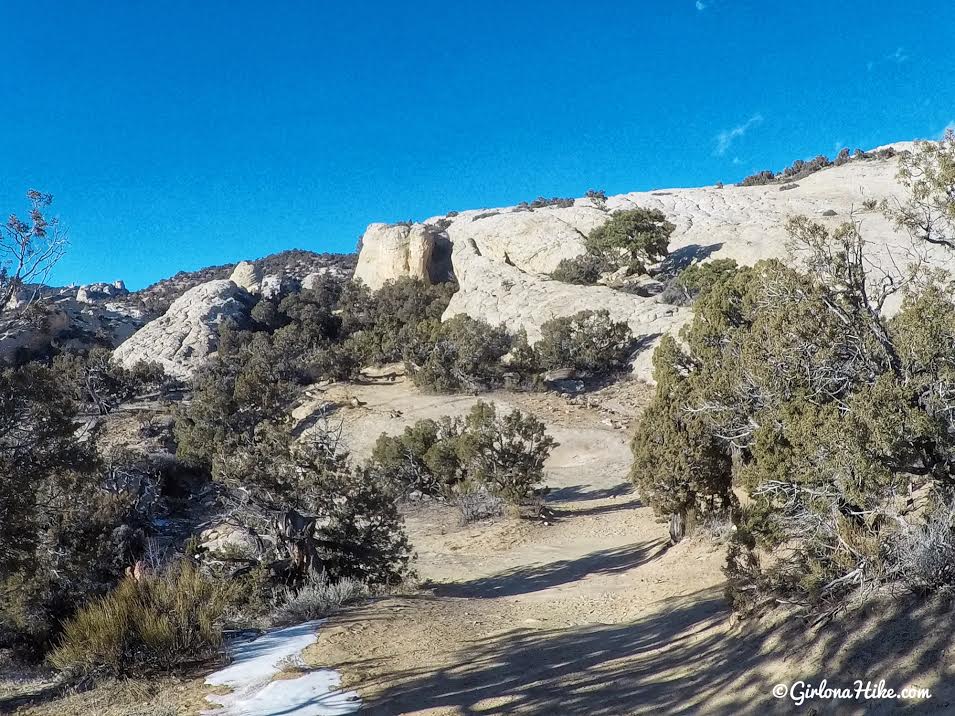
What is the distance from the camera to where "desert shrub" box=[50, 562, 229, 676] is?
19.1 feet

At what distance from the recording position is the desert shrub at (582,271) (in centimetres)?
3491

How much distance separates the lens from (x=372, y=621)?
24.6ft

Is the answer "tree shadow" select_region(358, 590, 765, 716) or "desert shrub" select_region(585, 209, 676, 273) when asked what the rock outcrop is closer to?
"desert shrub" select_region(585, 209, 676, 273)

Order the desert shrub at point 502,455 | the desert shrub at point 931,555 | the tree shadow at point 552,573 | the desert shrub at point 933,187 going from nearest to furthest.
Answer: the desert shrub at point 931,555 < the desert shrub at point 933,187 < the tree shadow at point 552,573 < the desert shrub at point 502,455

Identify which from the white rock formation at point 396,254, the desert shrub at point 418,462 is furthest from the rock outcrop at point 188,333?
the desert shrub at point 418,462

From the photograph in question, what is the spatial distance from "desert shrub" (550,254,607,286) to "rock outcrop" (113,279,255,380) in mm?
21698

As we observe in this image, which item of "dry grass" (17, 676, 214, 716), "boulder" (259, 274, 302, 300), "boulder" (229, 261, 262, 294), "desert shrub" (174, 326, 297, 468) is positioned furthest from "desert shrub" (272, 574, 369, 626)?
"boulder" (229, 261, 262, 294)

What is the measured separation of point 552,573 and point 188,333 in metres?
33.9

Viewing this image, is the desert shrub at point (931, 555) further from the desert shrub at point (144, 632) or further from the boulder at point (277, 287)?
the boulder at point (277, 287)

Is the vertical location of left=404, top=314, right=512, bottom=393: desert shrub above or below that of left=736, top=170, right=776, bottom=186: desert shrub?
below

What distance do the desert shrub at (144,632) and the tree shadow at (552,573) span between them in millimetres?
4101

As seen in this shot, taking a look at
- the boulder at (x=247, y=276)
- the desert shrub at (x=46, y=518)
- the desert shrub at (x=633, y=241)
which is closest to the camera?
the desert shrub at (x=46, y=518)

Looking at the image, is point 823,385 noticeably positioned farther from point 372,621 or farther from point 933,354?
point 372,621

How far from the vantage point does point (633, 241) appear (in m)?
34.6
